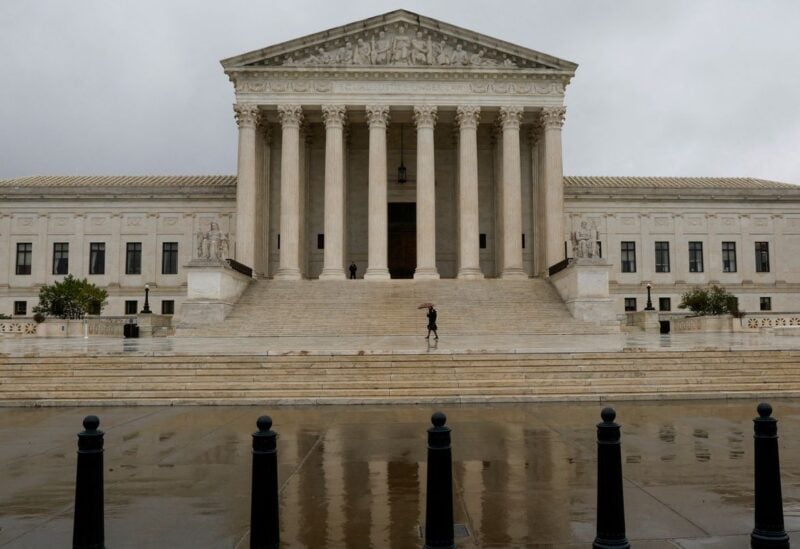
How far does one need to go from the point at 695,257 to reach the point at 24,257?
51270 mm

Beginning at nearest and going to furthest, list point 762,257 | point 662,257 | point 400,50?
point 400,50 < point 662,257 < point 762,257

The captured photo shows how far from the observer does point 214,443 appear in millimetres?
10219

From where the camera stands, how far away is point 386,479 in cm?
784

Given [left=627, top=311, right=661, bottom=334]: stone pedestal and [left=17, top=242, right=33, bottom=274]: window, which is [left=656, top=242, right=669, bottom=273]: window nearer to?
[left=627, top=311, right=661, bottom=334]: stone pedestal

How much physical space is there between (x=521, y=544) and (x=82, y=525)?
349cm

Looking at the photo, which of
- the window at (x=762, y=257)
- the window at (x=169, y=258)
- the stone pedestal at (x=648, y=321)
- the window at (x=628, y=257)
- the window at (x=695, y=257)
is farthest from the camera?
the window at (x=762, y=257)

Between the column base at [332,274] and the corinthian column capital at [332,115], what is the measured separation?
930 cm

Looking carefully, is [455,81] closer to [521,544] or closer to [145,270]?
[145,270]

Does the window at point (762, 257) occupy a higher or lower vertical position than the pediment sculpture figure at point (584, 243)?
higher

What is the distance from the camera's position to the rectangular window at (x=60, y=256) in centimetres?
5131

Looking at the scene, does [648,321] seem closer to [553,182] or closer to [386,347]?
[553,182]

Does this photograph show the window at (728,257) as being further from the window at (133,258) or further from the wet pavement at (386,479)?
the window at (133,258)

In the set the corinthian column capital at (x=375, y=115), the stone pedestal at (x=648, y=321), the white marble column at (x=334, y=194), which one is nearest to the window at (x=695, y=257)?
the stone pedestal at (x=648, y=321)

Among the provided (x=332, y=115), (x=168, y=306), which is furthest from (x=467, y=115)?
(x=168, y=306)
